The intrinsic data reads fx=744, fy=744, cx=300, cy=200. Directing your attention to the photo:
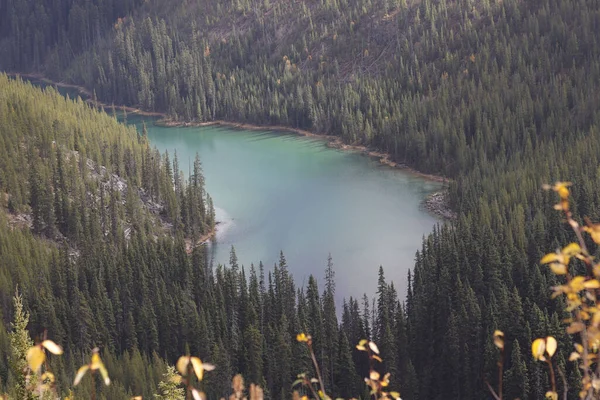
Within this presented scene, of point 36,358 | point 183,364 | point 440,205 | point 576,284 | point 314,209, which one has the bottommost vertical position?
point 440,205

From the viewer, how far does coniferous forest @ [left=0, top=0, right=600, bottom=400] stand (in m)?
51.7

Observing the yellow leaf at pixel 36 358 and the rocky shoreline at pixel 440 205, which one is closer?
the yellow leaf at pixel 36 358

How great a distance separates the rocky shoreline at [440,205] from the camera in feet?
285

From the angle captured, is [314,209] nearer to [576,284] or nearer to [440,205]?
[440,205]

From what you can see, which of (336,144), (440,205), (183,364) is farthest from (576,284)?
(336,144)

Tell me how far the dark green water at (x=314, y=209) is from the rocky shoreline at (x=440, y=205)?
123cm

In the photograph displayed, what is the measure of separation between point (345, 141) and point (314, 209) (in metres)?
37.4

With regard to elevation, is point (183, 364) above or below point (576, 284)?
below

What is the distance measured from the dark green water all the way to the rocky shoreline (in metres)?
1.23

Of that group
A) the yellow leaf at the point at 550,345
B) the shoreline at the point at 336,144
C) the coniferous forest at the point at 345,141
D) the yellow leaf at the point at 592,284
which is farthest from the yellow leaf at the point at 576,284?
the shoreline at the point at 336,144


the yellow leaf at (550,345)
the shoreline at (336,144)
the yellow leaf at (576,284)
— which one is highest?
the yellow leaf at (576,284)

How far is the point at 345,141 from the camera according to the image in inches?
4916

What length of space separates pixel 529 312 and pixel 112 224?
165 ft

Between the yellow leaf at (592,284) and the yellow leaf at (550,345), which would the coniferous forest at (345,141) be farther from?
the yellow leaf at (592,284)
